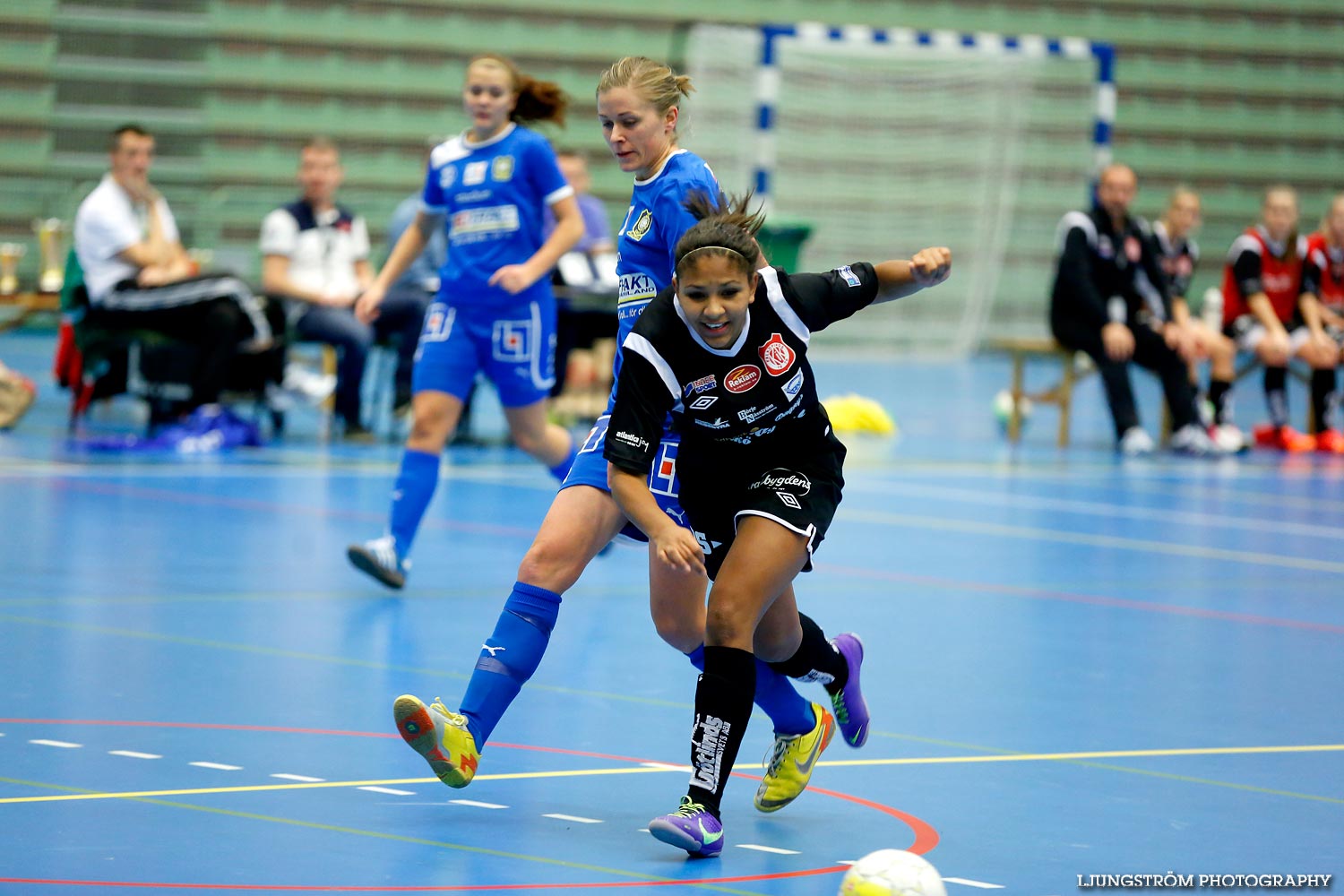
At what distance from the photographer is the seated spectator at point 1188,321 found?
1325 cm

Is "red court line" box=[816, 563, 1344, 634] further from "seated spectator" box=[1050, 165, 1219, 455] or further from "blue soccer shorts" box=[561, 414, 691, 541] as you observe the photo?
"seated spectator" box=[1050, 165, 1219, 455]

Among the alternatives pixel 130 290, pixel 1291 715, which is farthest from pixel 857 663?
pixel 130 290

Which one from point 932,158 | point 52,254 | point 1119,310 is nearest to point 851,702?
point 1119,310

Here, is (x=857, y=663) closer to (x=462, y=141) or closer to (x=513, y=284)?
(x=513, y=284)

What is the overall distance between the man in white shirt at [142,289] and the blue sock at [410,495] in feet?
15.0

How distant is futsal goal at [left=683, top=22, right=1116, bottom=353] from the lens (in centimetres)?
1994

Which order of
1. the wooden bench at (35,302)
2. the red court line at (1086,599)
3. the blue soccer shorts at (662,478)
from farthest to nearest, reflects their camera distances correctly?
the wooden bench at (35,302) → the red court line at (1086,599) → the blue soccer shorts at (662,478)

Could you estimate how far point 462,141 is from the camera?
7.00m

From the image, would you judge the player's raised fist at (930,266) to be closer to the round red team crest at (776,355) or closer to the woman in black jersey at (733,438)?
the woman in black jersey at (733,438)

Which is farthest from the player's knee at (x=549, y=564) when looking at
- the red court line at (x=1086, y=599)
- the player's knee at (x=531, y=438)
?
the red court line at (x=1086, y=599)

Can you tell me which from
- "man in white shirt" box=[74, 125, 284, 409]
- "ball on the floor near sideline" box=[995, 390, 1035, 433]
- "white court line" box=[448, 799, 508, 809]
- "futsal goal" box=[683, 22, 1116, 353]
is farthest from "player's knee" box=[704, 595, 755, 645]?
"futsal goal" box=[683, 22, 1116, 353]

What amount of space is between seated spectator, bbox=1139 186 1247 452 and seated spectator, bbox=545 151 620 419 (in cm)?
378

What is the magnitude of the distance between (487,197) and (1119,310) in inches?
287

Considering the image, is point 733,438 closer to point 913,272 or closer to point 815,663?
point 913,272
